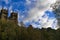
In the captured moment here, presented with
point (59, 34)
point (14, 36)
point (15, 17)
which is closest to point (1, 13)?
point (15, 17)

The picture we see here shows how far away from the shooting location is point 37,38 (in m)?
59.0

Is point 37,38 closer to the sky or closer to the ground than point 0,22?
closer to the ground

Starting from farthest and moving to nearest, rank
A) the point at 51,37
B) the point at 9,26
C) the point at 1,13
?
the point at 1,13 < the point at 51,37 < the point at 9,26

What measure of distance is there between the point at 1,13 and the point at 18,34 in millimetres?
44498

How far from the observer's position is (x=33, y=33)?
59.0m

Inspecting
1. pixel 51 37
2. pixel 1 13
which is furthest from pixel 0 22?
pixel 1 13

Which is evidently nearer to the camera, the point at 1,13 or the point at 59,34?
the point at 59,34

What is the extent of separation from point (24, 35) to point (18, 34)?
5.08 feet

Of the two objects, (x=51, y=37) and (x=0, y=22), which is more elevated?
(x=0, y=22)

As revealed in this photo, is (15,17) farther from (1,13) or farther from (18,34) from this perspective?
(18,34)

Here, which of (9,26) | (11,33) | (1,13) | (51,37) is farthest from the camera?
(1,13)

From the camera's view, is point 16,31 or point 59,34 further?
point 59,34

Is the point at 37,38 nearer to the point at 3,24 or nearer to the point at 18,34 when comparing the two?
the point at 18,34

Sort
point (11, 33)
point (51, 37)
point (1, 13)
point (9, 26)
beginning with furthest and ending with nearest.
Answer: point (1, 13)
point (51, 37)
point (9, 26)
point (11, 33)
